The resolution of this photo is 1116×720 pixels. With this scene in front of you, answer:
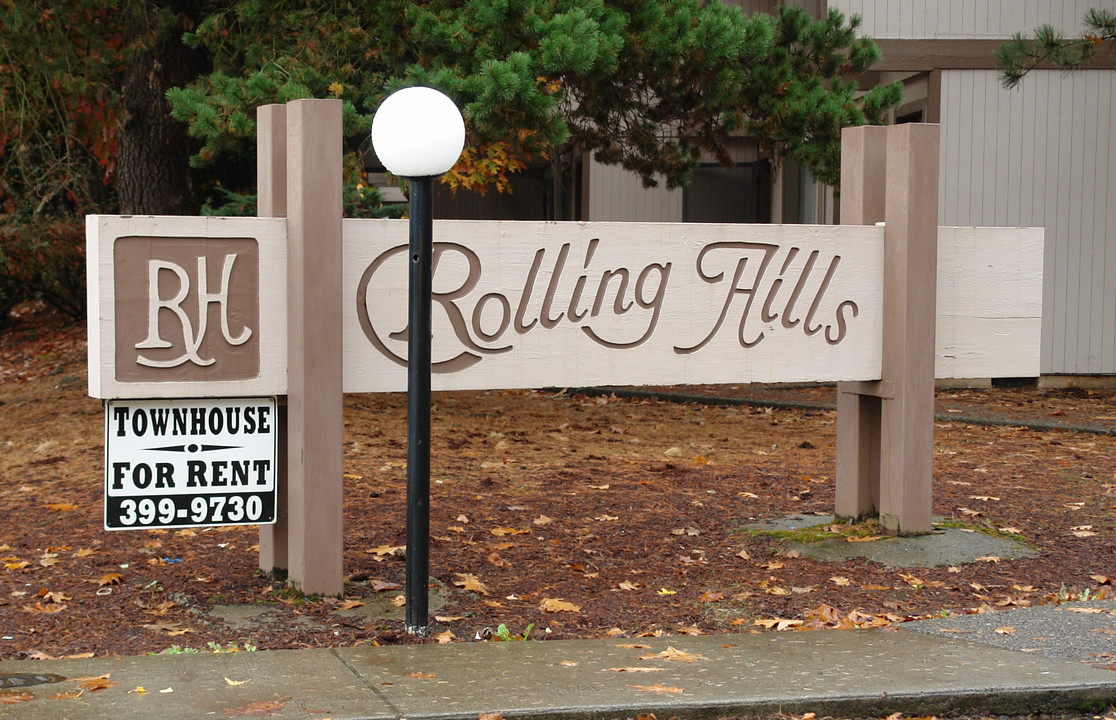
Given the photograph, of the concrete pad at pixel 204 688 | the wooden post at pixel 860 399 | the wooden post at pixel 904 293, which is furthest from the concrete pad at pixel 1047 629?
the concrete pad at pixel 204 688

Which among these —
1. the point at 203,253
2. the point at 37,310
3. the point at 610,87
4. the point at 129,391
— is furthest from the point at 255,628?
the point at 37,310

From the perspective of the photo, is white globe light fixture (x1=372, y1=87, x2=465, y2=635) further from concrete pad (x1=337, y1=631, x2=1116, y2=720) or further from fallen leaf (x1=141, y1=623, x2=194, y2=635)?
fallen leaf (x1=141, y1=623, x2=194, y2=635)

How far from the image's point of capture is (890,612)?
6.01 metres

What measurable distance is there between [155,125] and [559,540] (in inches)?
281

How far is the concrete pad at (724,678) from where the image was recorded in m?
4.23

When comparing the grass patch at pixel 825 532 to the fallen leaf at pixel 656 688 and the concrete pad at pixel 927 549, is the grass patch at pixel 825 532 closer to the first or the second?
the concrete pad at pixel 927 549

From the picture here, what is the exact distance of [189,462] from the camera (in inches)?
235

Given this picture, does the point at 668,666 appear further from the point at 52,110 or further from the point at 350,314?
the point at 52,110

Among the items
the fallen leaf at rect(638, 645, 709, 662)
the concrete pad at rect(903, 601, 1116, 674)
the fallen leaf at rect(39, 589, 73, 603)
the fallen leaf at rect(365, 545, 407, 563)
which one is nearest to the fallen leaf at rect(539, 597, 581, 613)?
the fallen leaf at rect(638, 645, 709, 662)

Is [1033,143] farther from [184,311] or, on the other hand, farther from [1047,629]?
[184,311]

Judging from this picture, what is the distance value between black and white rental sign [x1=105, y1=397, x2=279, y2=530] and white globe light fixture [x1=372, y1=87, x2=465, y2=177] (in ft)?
5.08

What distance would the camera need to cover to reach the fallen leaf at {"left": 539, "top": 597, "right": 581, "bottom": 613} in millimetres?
6004

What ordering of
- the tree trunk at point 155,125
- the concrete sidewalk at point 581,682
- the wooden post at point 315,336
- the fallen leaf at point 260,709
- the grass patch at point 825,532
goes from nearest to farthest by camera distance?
1. the fallen leaf at point 260,709
2. the concrete sidewalk at point 581,682
3. the wooden post at point 315,336
4. the grass patch at point 825,532
5. the tree trunk at point 155,125

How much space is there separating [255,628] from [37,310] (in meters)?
17.5
